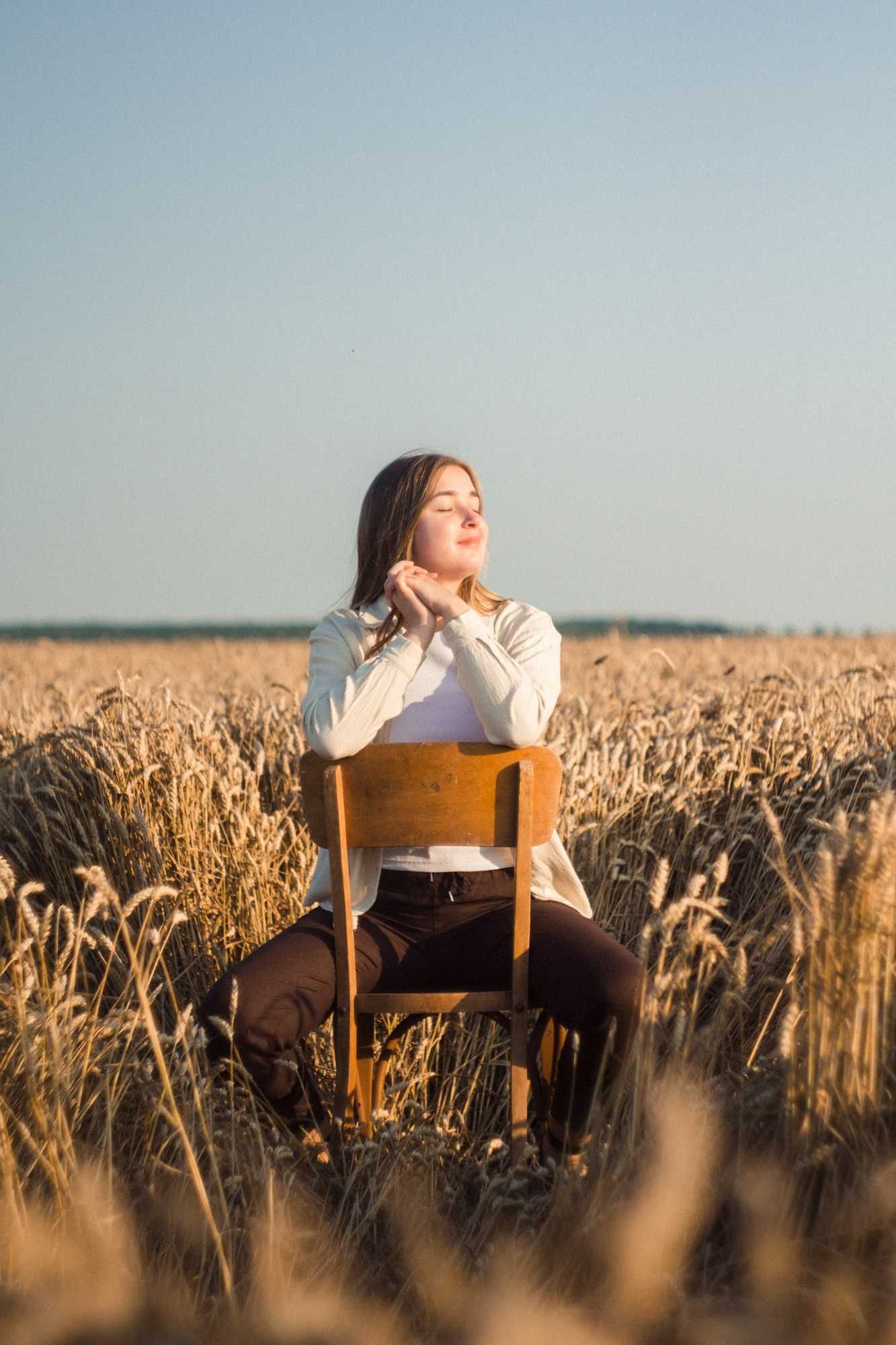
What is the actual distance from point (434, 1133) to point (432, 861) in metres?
0.57

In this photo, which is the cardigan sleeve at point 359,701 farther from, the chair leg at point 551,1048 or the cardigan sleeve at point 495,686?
the chair leg at point 551,1048

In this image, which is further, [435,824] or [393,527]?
[393,527]

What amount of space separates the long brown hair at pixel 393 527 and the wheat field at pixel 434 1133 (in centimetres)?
87

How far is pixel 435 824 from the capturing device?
8.50 feet

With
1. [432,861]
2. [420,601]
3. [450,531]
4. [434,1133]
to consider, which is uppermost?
[450,531]

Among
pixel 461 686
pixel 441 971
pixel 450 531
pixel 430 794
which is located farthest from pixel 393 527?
pixel 441 971

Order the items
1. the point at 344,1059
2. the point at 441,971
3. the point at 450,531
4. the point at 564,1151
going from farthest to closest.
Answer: the point at 450,531, the point at 441,971, the point at 344,1059, the point at 564,1151

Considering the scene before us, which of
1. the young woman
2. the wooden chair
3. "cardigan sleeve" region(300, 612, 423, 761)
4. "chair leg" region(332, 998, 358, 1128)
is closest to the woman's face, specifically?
the young woman

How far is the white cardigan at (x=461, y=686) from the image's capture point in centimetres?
271

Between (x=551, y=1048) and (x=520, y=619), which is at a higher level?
(x=520, y=619)

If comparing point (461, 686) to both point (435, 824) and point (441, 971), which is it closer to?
point (435, 824)

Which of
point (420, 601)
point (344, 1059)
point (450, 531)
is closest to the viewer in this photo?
point (344, 1059)

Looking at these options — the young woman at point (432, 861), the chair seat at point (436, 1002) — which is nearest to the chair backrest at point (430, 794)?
the young woman at point (432, 861)

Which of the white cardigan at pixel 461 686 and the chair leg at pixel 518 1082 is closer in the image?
the chair leg at pixel 518 1082
